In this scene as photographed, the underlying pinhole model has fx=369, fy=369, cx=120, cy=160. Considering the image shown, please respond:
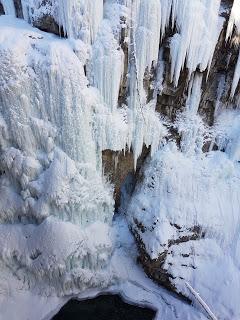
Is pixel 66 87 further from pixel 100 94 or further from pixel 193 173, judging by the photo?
pixel 193 173

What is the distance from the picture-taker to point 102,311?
8.88 metres

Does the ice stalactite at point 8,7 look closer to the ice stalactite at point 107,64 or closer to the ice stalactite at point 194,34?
the ice stalactite at point 107,64

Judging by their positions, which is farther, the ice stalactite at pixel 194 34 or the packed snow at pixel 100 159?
the ice stalactite at pixel 194 34

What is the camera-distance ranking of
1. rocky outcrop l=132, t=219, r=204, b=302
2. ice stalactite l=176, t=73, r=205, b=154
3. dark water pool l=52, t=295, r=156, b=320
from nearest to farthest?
dark water pool l=52, t=295, r=156, b=320 < rocky outcrop l=132, t=219, r=204, b=302 < ice stalactite l=176, t=73, r=205, b=154

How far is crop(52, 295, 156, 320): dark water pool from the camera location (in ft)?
28.6

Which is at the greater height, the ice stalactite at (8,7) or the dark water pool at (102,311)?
the ice stalactite at (8,7)

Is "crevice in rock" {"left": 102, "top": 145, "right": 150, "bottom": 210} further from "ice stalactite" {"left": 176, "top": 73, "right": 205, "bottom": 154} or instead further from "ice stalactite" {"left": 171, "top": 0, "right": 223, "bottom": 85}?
"ice stalactite" {"left": 171, "top": 0, "right": 223, "bottom": 85}

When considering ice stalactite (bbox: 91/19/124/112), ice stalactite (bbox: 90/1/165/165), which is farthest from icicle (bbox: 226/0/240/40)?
ice stalactite (bbox: 91/19/124/112)

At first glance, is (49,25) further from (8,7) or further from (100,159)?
(100,159)

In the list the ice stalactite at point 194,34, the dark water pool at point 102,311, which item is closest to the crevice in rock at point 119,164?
the ice stalactite at point 194,34

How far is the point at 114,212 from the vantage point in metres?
10.2

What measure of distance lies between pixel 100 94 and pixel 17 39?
200 cm

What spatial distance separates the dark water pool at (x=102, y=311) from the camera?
873cm

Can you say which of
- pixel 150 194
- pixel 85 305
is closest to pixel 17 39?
pixel 150 194
